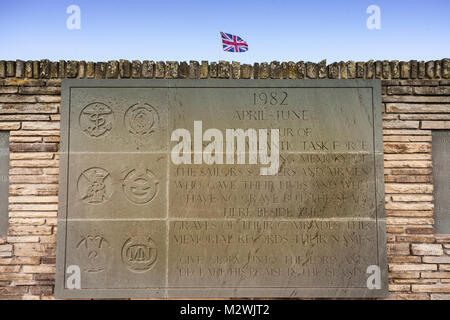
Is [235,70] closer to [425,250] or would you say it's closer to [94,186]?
[94,186]

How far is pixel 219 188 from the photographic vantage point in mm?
3586

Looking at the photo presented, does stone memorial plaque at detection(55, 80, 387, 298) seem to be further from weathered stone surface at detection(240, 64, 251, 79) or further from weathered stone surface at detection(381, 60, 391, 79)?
weathered stone surface at detection(381, 60, 391, 79)

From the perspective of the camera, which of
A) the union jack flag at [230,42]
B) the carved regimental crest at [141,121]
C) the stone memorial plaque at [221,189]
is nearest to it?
the stone memorial plaque at [221,189]

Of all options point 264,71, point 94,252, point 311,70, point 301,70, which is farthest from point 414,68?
point 94,252

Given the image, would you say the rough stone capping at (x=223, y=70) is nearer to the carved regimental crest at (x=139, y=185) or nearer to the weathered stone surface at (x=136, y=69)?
the weathered stone surface at (x=136, y=69)

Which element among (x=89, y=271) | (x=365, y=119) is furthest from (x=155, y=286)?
(x=365, y=119)

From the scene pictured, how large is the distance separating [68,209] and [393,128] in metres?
3.79

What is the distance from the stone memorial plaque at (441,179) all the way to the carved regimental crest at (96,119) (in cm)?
379

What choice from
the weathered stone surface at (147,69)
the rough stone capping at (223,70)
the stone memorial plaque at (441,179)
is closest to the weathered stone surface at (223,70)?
the rough stone capping at (223,70)

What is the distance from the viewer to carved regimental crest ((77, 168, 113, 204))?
11.8 feet

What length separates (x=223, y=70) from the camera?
371cm

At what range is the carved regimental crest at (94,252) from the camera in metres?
3.53

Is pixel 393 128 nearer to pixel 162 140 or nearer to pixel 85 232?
pixel 162 140

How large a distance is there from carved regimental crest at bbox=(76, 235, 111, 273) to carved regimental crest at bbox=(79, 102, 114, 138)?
3.83ft
